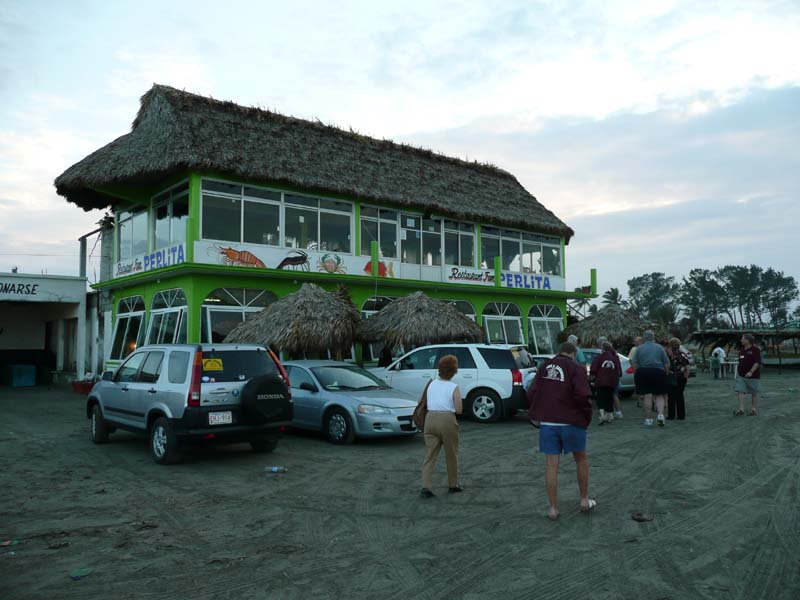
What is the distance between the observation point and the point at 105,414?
10359mm

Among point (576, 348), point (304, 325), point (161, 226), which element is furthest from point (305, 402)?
point (161, 226)

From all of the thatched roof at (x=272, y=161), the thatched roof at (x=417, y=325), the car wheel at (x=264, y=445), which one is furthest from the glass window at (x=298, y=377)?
the thatched roof at (x=272, y=161)

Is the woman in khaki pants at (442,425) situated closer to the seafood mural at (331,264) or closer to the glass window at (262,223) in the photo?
the glass window at (262,223)

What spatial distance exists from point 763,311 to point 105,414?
403ft

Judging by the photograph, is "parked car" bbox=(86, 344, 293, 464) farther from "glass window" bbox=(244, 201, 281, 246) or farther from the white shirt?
"glass window" bbox=(244, 201, 281, 246)

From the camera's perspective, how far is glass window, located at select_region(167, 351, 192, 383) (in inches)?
343

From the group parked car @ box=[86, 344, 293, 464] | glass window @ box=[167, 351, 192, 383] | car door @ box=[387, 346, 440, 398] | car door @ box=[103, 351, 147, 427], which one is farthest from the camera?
car door @ box=[387, 346, 440, 398]

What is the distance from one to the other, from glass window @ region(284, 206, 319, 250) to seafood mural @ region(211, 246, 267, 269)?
133cm

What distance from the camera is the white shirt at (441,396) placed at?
7.03 m

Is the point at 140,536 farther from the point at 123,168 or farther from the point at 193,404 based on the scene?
the point at 123,168

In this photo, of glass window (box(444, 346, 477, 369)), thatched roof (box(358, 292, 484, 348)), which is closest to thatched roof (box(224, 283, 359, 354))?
thatched roof (box(358, 292, 484, 348))

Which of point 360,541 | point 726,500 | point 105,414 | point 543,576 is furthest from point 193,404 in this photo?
point 726,500

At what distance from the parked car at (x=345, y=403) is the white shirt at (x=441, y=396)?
135 inches

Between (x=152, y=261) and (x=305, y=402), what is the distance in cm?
1089
